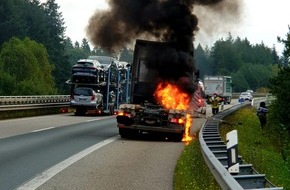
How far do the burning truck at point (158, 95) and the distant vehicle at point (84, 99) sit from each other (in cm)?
1548

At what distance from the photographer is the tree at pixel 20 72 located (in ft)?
206

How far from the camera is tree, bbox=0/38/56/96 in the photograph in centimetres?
6284

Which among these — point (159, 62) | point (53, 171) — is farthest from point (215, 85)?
point (53, 171)

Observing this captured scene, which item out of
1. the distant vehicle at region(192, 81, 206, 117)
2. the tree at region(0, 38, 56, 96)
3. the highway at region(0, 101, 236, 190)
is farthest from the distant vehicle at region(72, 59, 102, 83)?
the tree at region(0, 38, 56, 96)

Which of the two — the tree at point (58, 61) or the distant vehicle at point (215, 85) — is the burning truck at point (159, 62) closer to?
the distant vehicle at point (215, 85)

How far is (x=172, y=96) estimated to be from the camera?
18.1 meters

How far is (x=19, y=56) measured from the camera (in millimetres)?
66375

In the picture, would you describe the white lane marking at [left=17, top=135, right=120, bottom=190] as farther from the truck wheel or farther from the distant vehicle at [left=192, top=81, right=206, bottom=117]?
the distant vehicle at [left=192, top=81, right=206, bottom=117]

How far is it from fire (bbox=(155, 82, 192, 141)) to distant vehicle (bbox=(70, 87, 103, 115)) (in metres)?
16.5

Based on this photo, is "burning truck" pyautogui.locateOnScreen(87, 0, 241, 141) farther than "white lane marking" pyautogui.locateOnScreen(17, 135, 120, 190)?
Yes

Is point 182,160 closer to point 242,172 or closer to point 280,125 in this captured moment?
point 242,172

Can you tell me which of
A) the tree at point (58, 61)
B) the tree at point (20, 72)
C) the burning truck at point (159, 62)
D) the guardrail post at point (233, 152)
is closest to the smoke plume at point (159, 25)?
the burning truck at point (159, 62)

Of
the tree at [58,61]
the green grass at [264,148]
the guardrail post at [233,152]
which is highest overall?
the tree at [58,61]

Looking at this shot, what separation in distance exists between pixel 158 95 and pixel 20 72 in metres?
51.3
